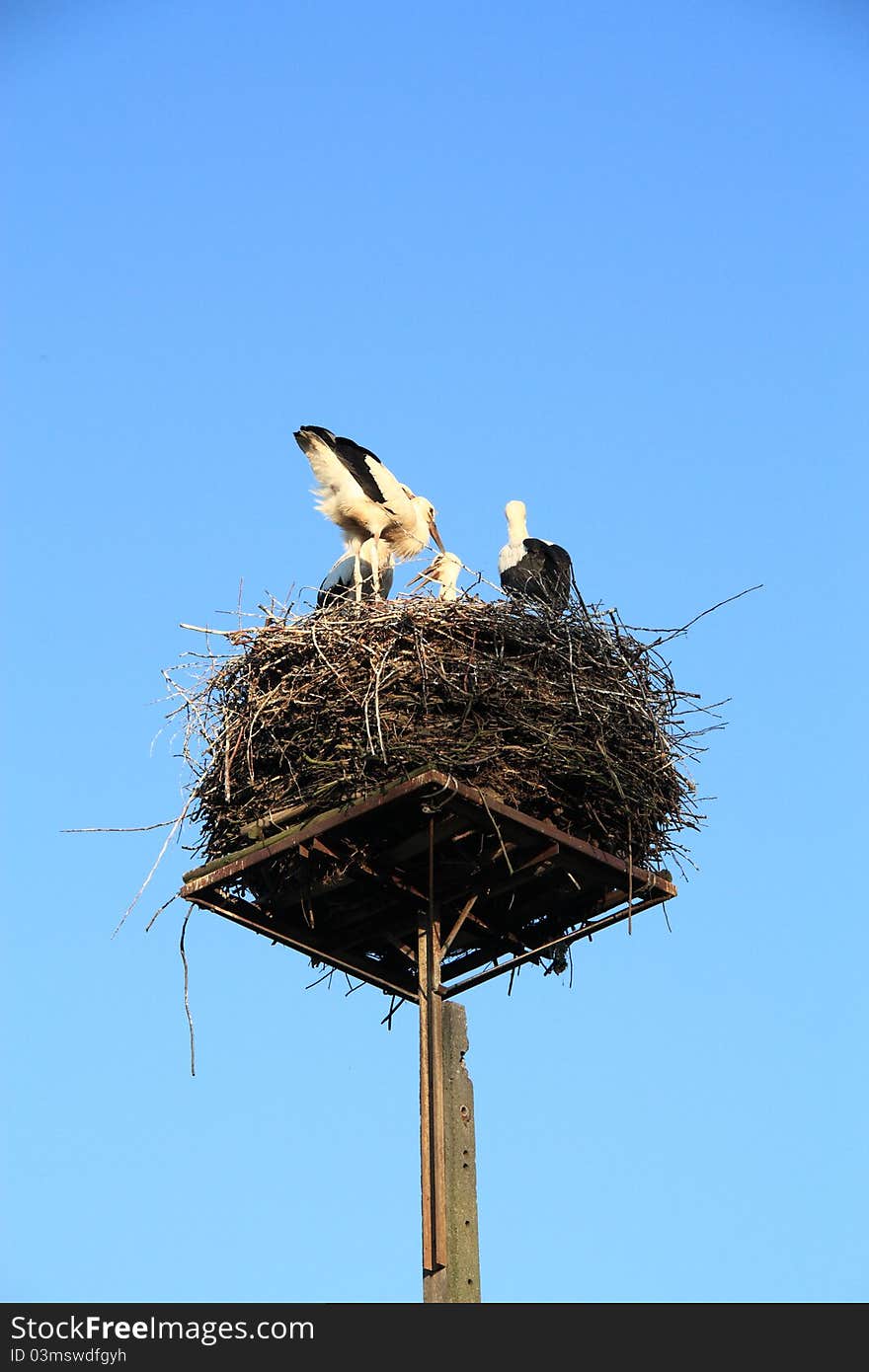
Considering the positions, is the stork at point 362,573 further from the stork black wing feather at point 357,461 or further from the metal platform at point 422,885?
the metal platform at point 422,885

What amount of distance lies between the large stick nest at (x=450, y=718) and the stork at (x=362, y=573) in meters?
1.98

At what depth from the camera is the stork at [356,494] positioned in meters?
15.1

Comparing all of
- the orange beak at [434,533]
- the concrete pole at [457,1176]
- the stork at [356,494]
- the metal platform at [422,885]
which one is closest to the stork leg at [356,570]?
the stork at [356,494]

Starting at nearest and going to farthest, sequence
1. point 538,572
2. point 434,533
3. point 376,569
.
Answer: point 538,572, point 376,569, point 434,533

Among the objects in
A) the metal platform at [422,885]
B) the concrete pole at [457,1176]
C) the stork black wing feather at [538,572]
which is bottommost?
the concrete pole at [457,1176]

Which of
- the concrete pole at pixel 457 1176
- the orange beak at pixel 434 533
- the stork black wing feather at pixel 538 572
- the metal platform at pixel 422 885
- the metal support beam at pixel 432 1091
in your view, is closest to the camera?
the concrete pole at pixel 457 1176

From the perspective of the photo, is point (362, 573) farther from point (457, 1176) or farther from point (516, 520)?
point (457, 1176)

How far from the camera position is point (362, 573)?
15055 millimetres

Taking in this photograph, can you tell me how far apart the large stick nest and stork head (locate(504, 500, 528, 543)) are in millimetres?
2494

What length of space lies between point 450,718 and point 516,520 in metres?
3.89

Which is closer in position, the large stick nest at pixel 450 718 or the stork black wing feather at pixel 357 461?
the large stick nest at pixel 450 718

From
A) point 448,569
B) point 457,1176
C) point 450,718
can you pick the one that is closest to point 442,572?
point 448,569
